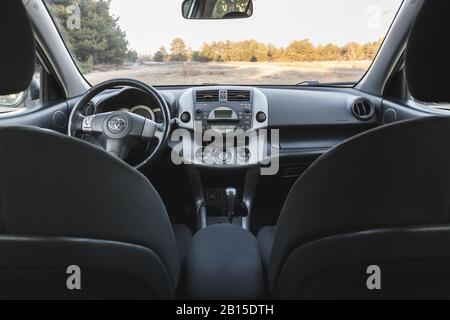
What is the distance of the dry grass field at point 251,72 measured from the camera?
146 inches

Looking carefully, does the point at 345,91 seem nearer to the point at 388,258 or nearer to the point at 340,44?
the point at 340,44

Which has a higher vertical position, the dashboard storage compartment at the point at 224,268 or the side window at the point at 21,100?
the side window at the point at 21,100

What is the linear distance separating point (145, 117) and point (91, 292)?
1852mm

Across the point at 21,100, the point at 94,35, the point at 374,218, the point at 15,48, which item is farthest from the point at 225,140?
the point at 374,218

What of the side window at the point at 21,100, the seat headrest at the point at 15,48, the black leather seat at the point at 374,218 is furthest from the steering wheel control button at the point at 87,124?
the black leather seat at the point at 374,218

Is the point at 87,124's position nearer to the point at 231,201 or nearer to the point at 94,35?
the point at 94,35

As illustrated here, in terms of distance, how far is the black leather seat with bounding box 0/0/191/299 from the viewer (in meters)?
1.12

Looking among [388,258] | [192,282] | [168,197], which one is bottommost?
[168,197]

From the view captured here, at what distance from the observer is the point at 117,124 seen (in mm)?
2861

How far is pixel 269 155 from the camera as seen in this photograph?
338 cm

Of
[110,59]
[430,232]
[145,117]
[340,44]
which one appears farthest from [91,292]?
[340,44]

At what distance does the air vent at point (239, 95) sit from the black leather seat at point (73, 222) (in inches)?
81.7

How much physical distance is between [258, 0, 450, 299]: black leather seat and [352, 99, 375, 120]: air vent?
2.32 m

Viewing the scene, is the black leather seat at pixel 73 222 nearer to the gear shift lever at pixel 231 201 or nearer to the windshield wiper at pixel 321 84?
the gear shift lever at pixel 231 201
